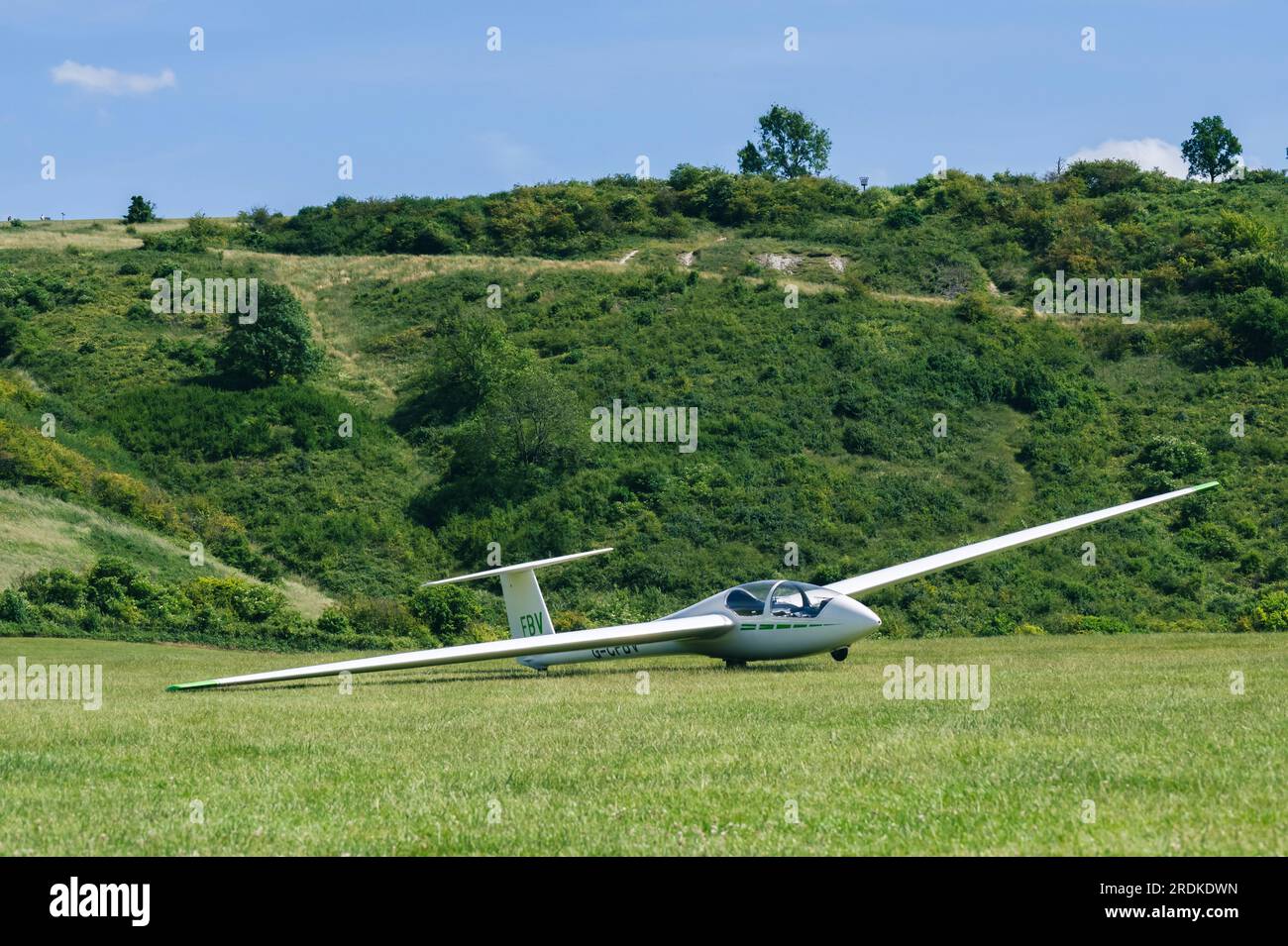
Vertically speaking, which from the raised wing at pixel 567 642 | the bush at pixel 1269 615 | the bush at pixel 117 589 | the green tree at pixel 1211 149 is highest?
the green tree at pixel 1211 149

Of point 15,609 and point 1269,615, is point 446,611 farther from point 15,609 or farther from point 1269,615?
point 1269,615

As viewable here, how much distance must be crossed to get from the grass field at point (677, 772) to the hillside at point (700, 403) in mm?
27829

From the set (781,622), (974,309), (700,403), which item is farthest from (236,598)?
(974,309)

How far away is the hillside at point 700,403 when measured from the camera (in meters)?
52.7

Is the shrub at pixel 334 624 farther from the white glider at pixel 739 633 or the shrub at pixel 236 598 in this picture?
the white glider at pixel 739 633

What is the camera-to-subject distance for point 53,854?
24.7ft

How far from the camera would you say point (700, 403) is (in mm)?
70188

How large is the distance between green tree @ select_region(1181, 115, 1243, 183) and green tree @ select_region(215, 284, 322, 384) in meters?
84.7

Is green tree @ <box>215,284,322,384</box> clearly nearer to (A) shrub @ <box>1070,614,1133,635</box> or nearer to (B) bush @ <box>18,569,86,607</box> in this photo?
(B) bush @ <box>18,569,86,607</box>

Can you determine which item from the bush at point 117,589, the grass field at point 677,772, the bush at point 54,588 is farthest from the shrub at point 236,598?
the grass field at point 677,772

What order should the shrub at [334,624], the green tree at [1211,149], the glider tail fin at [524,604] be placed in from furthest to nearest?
the green tree at [1211,149] → the shrub at [334,624] → the glider tail fin at [524,604]

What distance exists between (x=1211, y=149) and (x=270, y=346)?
88642 millimetres

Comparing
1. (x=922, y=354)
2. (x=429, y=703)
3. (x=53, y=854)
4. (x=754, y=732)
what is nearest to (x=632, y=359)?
(x=922, y=354)
